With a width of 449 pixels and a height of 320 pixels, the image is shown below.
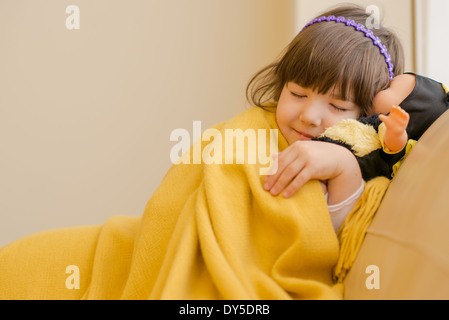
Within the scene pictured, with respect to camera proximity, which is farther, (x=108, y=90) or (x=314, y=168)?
(x=108, y=90)

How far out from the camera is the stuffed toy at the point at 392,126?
837 mm

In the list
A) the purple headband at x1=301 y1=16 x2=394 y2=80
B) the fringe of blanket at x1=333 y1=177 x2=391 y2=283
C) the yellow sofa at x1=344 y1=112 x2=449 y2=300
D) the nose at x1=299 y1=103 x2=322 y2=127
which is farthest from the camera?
the purple headband at x1=301 y1=16 x2=394 y2=80

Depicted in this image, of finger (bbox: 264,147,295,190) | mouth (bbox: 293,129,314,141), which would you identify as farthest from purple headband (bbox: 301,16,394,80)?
finger (bbox: 264,147,295,190)

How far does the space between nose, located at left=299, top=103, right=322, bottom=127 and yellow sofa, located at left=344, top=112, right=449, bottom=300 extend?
195 mm

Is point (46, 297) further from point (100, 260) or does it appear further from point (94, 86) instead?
point (94, 86)

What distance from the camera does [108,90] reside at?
221 centimetres

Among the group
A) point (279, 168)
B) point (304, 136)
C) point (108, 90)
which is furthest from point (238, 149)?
point (108, 90)

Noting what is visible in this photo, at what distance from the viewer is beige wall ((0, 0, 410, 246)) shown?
7.10 feet

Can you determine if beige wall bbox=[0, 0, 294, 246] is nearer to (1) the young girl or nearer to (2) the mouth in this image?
(1) the young girl

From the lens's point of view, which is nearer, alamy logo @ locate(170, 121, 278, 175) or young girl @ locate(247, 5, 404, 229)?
alamy logo @ locate(170, 121, 278, 175)

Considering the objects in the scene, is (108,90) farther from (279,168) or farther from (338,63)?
(279,168)

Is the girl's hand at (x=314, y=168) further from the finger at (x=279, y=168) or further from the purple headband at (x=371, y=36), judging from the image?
the purple headband at (x=371, y=36)

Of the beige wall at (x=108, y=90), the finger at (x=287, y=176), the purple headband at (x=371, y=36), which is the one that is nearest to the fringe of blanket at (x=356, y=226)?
the finger at (x=287, y=176)

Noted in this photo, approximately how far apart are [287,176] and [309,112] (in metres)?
0.22
